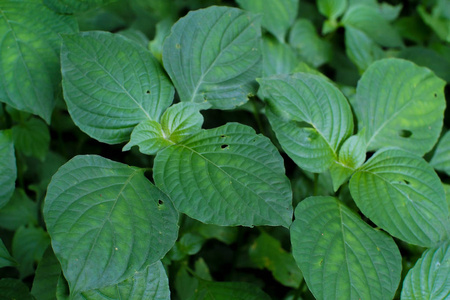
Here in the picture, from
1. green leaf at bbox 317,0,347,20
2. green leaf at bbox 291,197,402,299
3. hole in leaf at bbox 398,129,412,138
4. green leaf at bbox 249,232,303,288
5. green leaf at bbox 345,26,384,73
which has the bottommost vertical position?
green leaf at bbox 249,232,303,288

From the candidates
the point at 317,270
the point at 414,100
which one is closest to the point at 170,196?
the point at 317,270

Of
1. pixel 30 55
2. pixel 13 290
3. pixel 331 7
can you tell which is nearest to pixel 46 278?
pixel 13 290

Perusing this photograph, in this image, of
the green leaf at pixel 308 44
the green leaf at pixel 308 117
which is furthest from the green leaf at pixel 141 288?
the green leaf at pixel 308 44

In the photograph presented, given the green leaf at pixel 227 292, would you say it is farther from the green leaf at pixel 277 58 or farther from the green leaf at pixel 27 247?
the green leaf at pixel 277 58

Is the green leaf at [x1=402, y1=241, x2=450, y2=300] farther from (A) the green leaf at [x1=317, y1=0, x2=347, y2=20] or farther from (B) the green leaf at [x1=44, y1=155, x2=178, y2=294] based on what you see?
(A) the green leaf at [x1=317, y1=0, x2=347, y2=20]

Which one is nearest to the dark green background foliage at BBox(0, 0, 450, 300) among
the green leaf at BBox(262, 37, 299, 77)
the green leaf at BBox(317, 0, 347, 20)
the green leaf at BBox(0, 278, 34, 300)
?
the green leaf at BBox(0, 278, 34, 300)

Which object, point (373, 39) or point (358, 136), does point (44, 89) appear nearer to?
point (358, 136)
